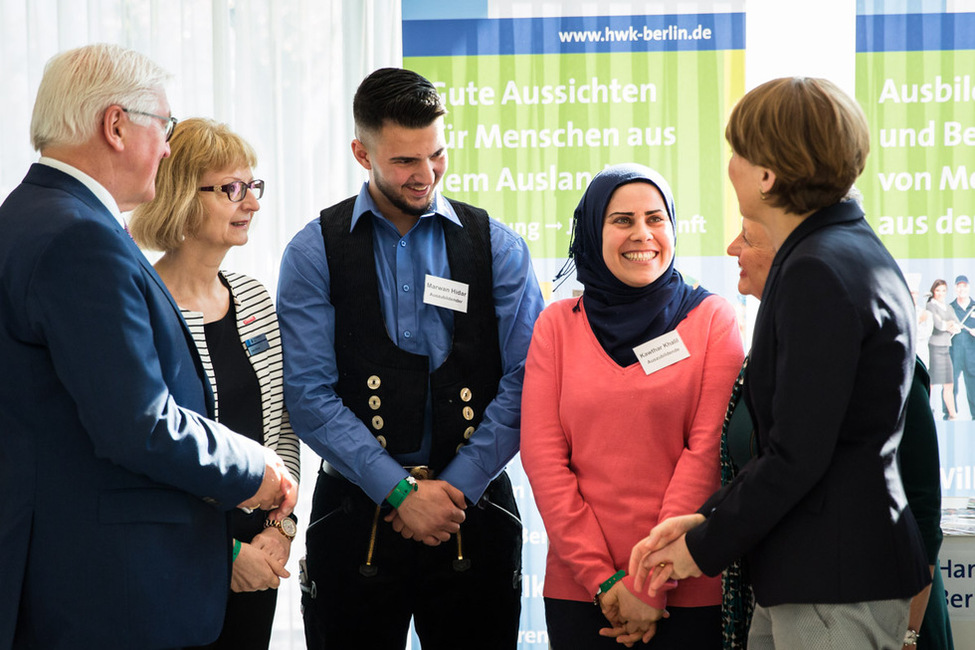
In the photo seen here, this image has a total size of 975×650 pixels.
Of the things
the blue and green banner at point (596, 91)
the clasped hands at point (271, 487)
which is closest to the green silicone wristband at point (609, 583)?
the clasped hands at point (271, 487)

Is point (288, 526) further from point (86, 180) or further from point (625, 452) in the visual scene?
point (86, 180)

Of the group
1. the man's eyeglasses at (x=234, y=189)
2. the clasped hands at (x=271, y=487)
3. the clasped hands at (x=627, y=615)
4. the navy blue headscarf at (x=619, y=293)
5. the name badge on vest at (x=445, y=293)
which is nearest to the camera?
the clasped hands at (x=271, y=487)

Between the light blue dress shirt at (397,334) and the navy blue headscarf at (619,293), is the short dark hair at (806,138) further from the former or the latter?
the light blue dress shirt at (397,334)

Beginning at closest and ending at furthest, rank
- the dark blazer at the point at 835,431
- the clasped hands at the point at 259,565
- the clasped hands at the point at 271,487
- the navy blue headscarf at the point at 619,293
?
the dark blazer at the point at 835,431, the clasped hands at the point at 271,487, the clasped hands at the point at 259,565, the navy blue headscarf at the point at 619,293

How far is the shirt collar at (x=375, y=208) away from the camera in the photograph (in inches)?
99.5

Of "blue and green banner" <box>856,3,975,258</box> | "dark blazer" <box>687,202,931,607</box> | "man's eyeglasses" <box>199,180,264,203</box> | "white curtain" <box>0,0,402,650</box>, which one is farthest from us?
"white curtain" <box>0,0,402,650</box>

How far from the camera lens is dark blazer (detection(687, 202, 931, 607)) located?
4.85 feet

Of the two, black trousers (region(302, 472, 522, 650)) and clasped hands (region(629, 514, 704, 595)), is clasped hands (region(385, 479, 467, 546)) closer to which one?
black trousers (region(302, 472, 522, 650))

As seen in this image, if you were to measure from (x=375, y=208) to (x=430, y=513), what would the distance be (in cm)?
87

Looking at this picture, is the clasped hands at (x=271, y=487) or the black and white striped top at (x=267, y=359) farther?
the black and white striped top at (x=267, y=359)

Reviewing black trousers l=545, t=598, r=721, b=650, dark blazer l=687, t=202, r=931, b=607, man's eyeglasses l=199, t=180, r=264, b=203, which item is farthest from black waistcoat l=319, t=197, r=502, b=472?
dark blazer l=687, t=202, r=931, b=607

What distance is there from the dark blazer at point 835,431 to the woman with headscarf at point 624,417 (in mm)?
548

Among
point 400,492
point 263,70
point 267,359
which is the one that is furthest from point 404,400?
point 263,70

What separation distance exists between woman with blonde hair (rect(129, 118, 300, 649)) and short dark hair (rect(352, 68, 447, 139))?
349 mm
